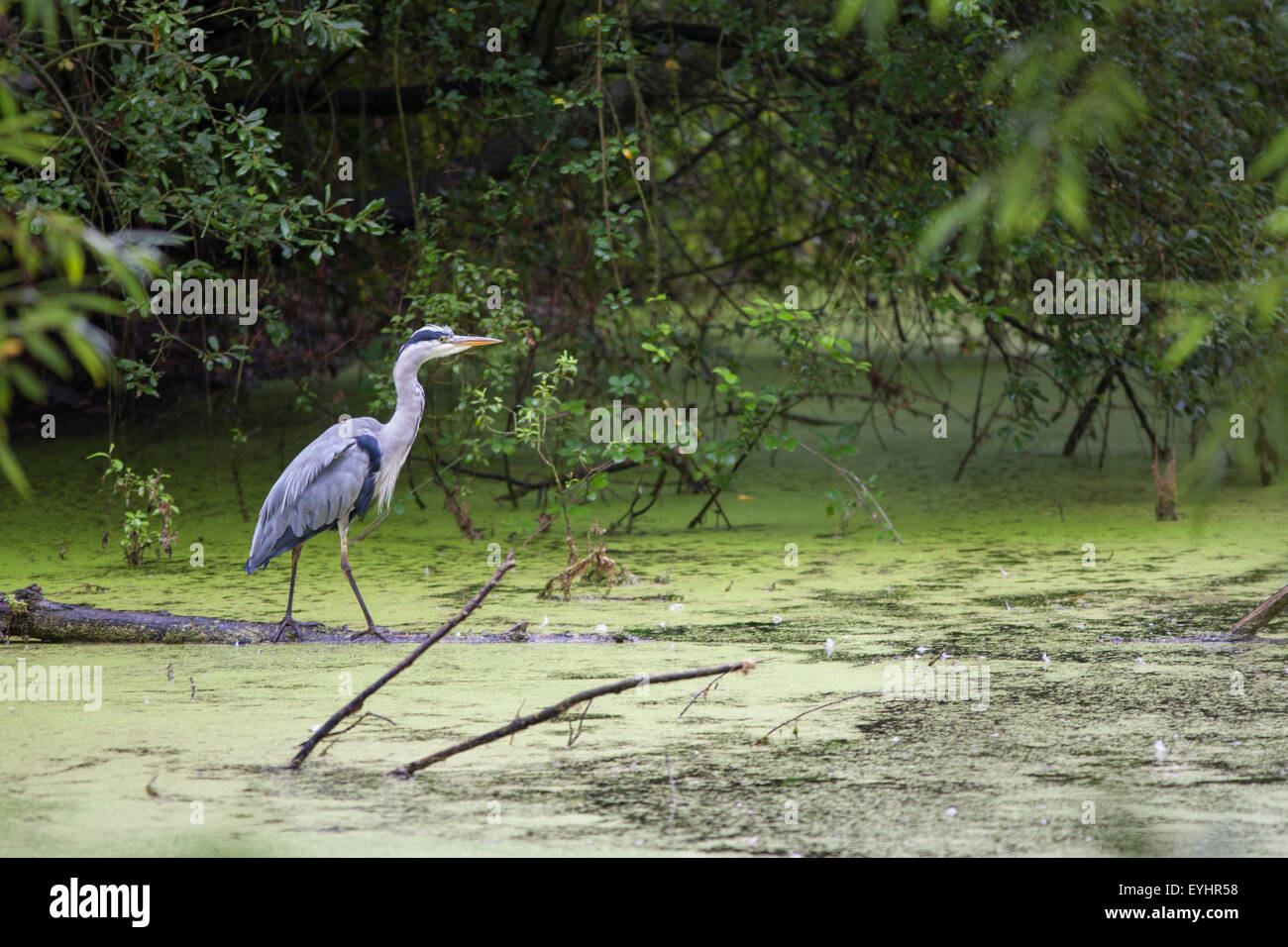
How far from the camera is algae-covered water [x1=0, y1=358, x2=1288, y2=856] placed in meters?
2.46

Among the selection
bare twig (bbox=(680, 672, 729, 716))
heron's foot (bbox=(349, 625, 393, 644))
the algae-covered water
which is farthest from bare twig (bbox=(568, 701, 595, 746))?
heron's foot (bbox=(349, 625, 393, 644))

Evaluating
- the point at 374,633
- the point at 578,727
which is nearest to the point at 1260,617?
the point at 578,727

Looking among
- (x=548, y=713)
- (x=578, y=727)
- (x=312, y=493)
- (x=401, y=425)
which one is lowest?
(x=578, y=727)

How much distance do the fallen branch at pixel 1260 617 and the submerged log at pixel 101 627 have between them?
2574 mm

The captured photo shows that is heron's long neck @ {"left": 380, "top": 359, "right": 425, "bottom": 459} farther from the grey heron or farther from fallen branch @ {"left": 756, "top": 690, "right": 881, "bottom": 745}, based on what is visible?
fallen branch @ {"left": 756, "top": 690, "right": 881, "bottom": 745}

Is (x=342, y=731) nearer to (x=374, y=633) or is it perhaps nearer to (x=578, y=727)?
(x=578, y=727)

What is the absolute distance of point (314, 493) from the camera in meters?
4.17

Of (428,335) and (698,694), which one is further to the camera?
(428,335)

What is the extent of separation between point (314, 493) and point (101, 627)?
68cm

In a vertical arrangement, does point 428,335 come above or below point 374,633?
above

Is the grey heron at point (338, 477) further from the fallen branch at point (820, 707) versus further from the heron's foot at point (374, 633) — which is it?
the fallen branch at point (820, 707)

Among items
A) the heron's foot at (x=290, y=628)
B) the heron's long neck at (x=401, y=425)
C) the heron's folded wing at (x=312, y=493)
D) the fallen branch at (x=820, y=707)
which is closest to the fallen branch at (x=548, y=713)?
the fallen branch at (x=820, y=707)

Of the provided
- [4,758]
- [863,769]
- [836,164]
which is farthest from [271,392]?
[863,769]

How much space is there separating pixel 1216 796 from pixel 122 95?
3.73 m
